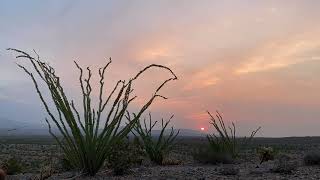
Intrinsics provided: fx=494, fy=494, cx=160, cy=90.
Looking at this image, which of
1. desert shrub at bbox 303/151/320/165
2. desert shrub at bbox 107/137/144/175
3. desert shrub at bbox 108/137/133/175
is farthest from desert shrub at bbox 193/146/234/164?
desert shrub at bbox 108/137/133/175

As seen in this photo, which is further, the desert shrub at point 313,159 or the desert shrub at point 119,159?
the desert shrub at point 313,159

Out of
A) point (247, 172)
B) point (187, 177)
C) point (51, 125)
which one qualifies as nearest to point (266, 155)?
point (247, 172)

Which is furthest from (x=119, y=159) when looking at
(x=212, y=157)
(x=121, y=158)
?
(x=212, y=157)

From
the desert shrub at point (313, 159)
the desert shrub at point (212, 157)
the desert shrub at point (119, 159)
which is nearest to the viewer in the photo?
the desert shrub at point (119, 159)

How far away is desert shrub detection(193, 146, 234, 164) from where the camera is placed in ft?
52.0

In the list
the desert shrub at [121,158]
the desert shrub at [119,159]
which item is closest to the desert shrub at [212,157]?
the desert shrub at [121,158]

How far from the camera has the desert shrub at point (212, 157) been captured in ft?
52.0

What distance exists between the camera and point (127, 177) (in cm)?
1215

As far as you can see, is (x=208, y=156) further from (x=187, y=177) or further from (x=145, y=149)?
(x=187, y=177)

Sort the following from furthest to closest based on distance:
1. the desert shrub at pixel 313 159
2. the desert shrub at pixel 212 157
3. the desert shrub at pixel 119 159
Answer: the desert shrub at pixel 212 157 → the desert shrub at pixel 313 159 → the desert shrub at pixel 119 159

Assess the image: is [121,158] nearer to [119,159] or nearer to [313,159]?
[119,159]

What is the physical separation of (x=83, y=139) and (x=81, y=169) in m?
0.81

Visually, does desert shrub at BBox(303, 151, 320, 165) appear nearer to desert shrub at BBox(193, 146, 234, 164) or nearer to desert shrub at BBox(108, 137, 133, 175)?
desert shrub at BBox(193, 146, 234, 164)

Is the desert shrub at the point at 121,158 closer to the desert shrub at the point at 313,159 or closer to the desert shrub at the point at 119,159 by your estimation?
the desert shrub at the point at 119,159
